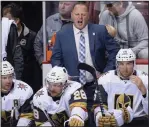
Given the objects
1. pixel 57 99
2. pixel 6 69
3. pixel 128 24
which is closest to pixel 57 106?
pixel 57 99

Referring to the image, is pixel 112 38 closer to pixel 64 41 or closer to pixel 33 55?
pixel 64 41

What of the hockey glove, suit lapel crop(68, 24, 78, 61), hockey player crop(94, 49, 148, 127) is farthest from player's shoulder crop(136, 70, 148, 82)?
the hockey glove

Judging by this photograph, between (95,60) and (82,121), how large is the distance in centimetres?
58

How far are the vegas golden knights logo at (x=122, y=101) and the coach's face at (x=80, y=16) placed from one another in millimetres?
584

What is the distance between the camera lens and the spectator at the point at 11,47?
18.1 ft

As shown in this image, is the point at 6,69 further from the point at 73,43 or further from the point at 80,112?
the point at 80,112

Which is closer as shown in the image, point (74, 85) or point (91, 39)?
point (74, 85)

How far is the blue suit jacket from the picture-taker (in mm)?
5387

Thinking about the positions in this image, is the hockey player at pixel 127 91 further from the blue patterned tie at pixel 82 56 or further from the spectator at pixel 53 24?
the spectator at pixel 53 24

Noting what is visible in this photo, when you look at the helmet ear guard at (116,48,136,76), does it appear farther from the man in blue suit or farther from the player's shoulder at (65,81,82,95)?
the player's shoulder at (65,81,82,95)

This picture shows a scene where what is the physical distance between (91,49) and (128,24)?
0.46 m

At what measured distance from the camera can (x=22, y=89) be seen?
17.9 feet

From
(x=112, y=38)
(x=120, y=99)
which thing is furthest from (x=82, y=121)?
(x=112, y=38)

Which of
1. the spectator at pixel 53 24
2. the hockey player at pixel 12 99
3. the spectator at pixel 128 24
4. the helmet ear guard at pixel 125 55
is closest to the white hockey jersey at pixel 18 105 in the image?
the hockey player at pixel 12 99
